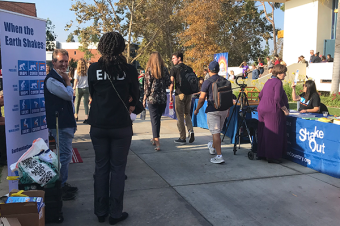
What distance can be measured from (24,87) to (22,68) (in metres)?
0.24

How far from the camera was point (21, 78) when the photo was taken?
12.9 ft

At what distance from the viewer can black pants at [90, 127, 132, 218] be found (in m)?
3.26

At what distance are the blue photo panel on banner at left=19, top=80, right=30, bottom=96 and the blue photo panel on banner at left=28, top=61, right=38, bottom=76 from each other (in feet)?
0.47

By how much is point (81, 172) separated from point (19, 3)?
1096 centimetres

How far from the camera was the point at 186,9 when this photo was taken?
84.0 feet

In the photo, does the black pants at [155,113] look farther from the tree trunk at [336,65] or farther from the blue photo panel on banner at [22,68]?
the tree trunk at [336,65]

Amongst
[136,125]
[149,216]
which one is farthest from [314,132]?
[136,125]

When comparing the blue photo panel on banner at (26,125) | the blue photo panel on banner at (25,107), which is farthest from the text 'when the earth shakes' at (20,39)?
the blue photo panel on banner at (26,125)

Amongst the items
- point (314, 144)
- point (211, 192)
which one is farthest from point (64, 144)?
point (314, 144)

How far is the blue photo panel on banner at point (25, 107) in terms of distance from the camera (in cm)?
396

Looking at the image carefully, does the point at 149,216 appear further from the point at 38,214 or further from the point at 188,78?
the point at 188,78

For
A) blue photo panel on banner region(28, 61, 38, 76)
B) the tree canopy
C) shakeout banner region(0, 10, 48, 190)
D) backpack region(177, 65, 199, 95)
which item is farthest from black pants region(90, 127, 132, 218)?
the tree canopy

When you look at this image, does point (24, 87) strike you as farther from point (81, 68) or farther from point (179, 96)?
point (81, 68)

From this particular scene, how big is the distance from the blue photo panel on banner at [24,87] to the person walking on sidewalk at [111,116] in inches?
48.0
